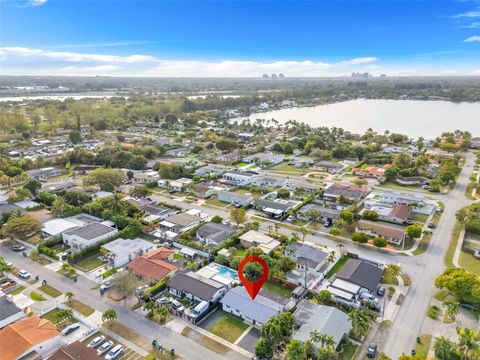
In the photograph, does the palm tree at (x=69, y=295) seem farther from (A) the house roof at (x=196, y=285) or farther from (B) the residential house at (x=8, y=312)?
(A) the house roof at (x=196, y=285)

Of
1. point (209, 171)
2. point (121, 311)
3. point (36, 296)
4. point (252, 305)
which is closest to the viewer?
point (252, 305)

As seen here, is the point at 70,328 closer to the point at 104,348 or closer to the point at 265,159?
the point at 104,348

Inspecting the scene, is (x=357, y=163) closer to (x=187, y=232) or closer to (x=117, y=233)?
(x=187, y=232)

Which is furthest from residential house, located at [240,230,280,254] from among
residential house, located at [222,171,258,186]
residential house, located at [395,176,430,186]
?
residential house, located at [395,176,430,186]

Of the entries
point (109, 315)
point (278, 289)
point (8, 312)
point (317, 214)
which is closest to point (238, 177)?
point (317, 214)

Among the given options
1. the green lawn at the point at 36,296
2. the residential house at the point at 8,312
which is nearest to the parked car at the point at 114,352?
the residential house at the point at 8,312

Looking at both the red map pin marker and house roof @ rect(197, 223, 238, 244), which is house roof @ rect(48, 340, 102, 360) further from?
house roof @ rect(197, 223, 238, 244)
